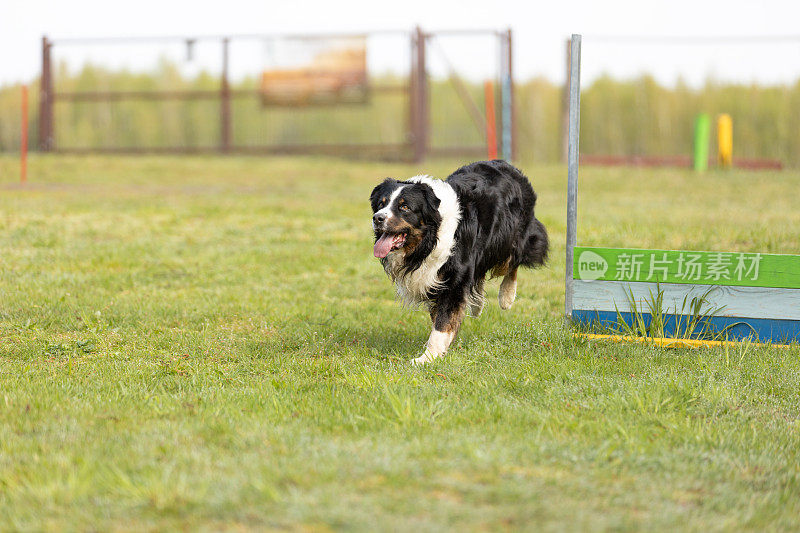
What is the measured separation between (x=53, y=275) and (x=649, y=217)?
756 centimetres

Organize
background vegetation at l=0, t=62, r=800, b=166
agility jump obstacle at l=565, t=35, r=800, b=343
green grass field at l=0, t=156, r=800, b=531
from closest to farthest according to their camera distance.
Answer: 1. green grass field at l=0, t=156, r=800, b=531
2. agility jump obstacle at l=565, t=35, r=800, b=343
3. background vegetation at l=0, t=62, r=800, b=166

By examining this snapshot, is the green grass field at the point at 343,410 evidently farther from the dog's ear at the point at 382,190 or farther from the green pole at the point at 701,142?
the green pole at the point at 701,142

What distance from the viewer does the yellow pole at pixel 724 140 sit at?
17.6 meters

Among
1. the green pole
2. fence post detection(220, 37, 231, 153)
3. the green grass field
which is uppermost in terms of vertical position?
fence post detection(220, 37, 231, 153)

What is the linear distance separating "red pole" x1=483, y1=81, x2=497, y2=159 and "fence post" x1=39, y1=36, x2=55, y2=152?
1079 centimetres

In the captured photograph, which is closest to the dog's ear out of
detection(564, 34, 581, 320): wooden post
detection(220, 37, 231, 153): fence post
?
detection(564, 34, 581, 320): wooden post

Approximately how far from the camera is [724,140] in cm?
1773

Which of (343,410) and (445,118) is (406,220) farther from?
(445,118)

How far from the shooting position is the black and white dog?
17.0ft

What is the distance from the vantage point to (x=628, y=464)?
3.50 metres

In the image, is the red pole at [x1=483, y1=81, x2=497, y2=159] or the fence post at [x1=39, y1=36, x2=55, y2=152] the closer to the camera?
the red pole at [x1=483, y1=81, x2=497, y2=159]

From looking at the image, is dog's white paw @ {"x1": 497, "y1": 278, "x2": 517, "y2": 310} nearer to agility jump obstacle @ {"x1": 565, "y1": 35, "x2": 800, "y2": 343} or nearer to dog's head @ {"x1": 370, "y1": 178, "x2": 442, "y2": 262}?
agility jump obstacle @ {"x1": 565, "y1": 35, "x2": 800, "y2": 343}

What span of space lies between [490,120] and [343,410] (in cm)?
1504

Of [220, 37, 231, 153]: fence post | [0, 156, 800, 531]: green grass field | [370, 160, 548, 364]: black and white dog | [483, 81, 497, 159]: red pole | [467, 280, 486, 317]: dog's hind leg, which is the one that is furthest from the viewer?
[220, 37, 231, 153]: fence post
